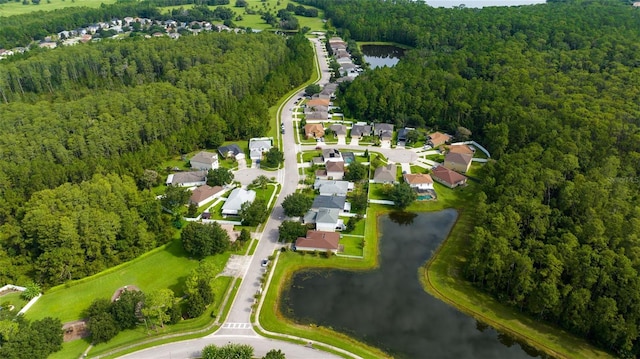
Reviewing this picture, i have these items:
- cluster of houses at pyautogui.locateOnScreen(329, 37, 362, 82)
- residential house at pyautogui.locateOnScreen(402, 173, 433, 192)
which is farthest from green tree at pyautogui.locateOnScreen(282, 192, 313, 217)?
cluster of houses at pyautogui.locateOnScreen(329, 37, 362, 82)

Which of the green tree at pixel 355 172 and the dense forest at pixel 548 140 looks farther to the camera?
the green tree at pixel 355 172

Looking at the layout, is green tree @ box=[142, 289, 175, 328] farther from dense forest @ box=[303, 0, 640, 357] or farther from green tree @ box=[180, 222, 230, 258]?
dense forest @ box=[303, 0, 640, 357]

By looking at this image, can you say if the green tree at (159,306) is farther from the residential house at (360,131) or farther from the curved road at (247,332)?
the residential house at (360,131)

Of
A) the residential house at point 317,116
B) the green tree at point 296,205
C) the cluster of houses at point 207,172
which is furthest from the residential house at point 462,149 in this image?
the cluster of houses at point 207,172

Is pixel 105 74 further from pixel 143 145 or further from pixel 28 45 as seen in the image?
pixel 28 45

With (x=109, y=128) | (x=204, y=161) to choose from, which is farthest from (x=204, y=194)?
(x=109, y=128)

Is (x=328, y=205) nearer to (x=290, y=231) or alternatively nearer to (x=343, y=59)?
(x=290, y=231)

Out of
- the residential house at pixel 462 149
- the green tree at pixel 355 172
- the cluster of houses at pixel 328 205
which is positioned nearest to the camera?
the cluster of houses at pixel 328 205
